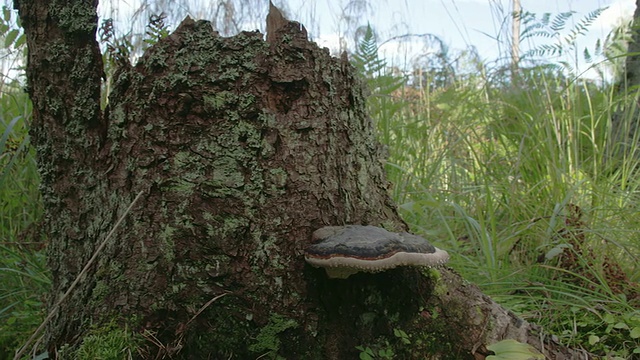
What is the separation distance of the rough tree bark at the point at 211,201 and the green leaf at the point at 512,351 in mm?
92

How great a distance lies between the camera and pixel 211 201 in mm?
1619

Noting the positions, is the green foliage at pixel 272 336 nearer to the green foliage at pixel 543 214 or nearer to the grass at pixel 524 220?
the green foliage at pixel 543 214

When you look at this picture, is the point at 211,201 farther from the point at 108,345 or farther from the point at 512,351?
the point at 512,351

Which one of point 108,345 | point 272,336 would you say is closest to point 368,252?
point 272,336

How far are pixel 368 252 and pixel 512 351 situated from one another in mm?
673

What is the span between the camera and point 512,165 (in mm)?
3422

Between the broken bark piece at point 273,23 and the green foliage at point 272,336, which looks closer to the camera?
the green foliage at point 272,336

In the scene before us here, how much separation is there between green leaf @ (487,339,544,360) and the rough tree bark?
0.09m

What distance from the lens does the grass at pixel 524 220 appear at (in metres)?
2.19

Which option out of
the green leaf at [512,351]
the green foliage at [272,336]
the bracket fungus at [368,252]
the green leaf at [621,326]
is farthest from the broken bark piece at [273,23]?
the green leaf at [621,326]

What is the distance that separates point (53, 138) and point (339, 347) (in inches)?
51.5

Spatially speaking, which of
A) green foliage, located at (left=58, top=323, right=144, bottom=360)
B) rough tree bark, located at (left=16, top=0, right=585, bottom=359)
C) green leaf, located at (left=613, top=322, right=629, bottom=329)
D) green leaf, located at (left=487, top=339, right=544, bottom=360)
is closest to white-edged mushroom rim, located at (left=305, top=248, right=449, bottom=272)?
rough tree bark, located at (left=16, top=0, right=585, bottom=359)

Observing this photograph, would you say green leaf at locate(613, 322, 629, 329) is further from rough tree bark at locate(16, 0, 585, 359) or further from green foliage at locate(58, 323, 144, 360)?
green foliage at locate(58, 323, 144, 360)

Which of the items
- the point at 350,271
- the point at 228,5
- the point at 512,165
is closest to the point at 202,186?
the point at 350,271
